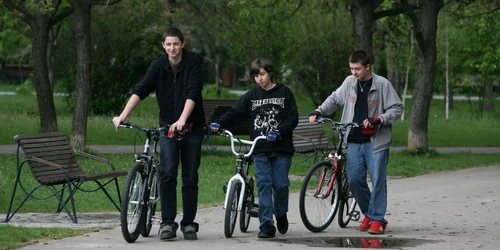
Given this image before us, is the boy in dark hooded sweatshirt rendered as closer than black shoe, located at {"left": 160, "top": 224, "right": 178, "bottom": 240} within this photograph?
No

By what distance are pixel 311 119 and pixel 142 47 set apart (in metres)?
29.5

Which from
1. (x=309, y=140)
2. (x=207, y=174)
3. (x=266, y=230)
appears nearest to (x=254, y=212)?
(x=266, y=230)

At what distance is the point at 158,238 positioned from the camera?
10.3 m

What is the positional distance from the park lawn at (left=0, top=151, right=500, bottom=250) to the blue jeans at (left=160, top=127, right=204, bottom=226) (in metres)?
0.90

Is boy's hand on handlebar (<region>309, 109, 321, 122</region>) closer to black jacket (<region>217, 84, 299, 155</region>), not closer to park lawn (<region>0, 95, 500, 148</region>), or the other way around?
black jacket (<region>217, 84, 299, 155</region>)

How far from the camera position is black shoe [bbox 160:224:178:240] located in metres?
10.1

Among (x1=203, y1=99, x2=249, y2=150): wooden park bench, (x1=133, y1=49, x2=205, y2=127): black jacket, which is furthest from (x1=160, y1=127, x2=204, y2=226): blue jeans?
(x1=203, y1=99, x2=249, y2=150): wooden park bench

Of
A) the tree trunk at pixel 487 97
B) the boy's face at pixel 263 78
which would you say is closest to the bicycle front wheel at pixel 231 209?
the boy's face at pixel 263 78

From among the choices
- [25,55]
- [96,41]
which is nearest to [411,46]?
[96,41]

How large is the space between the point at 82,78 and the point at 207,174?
14.8 ft

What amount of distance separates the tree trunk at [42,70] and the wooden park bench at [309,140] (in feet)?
19.7

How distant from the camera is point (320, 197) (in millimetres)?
11047

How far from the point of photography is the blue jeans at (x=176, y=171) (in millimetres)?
10109

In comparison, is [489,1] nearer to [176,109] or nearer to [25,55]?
[176,109]
